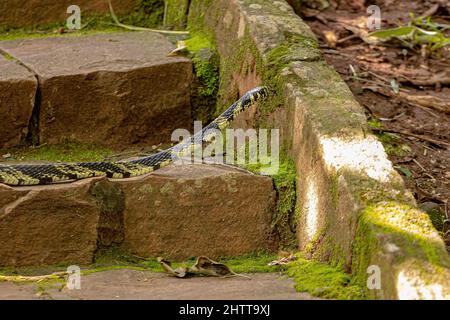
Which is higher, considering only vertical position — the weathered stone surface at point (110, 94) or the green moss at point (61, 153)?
the weathered stone surface at point (110, 94)

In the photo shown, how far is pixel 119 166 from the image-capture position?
4523 mm

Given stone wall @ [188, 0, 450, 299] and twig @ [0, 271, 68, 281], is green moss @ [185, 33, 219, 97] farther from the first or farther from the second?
twig @ [0, 271, 68, 281]

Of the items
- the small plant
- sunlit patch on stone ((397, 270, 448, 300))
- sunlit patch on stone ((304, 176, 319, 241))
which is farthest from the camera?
the small plant

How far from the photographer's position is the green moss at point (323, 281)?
3.34 metres

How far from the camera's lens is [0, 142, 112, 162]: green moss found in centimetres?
495

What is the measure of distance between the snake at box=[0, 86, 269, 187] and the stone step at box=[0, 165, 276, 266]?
0.13 meters

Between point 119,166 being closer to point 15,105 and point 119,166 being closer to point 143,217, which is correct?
point 143,217

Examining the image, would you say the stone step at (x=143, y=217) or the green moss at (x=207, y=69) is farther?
the green moss at (x=207, y=69)

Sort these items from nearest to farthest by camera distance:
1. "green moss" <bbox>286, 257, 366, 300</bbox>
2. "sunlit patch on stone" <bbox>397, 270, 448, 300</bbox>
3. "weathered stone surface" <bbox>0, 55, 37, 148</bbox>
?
1. "sunlit patch on stone" <bbox>397, 270, 448, 300</bbox>
2. "green moss" <bbox>286, 257, 366, 300</bbox>
3. "weathered stone surface" <bbox>0, 55, 37, 148</bbox>

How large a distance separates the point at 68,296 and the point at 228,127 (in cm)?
195

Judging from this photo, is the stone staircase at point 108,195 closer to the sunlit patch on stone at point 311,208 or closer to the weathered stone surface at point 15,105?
the weathered stone surface at point 15,105

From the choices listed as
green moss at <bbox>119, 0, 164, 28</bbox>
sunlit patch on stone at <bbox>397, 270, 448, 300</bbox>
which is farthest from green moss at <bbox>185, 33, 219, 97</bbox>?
sunlit patch on stone at <bbox>397, 270, 448, 300</bbox>

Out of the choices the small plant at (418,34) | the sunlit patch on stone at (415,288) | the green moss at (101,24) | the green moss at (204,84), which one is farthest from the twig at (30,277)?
the small plant at (418,34)
